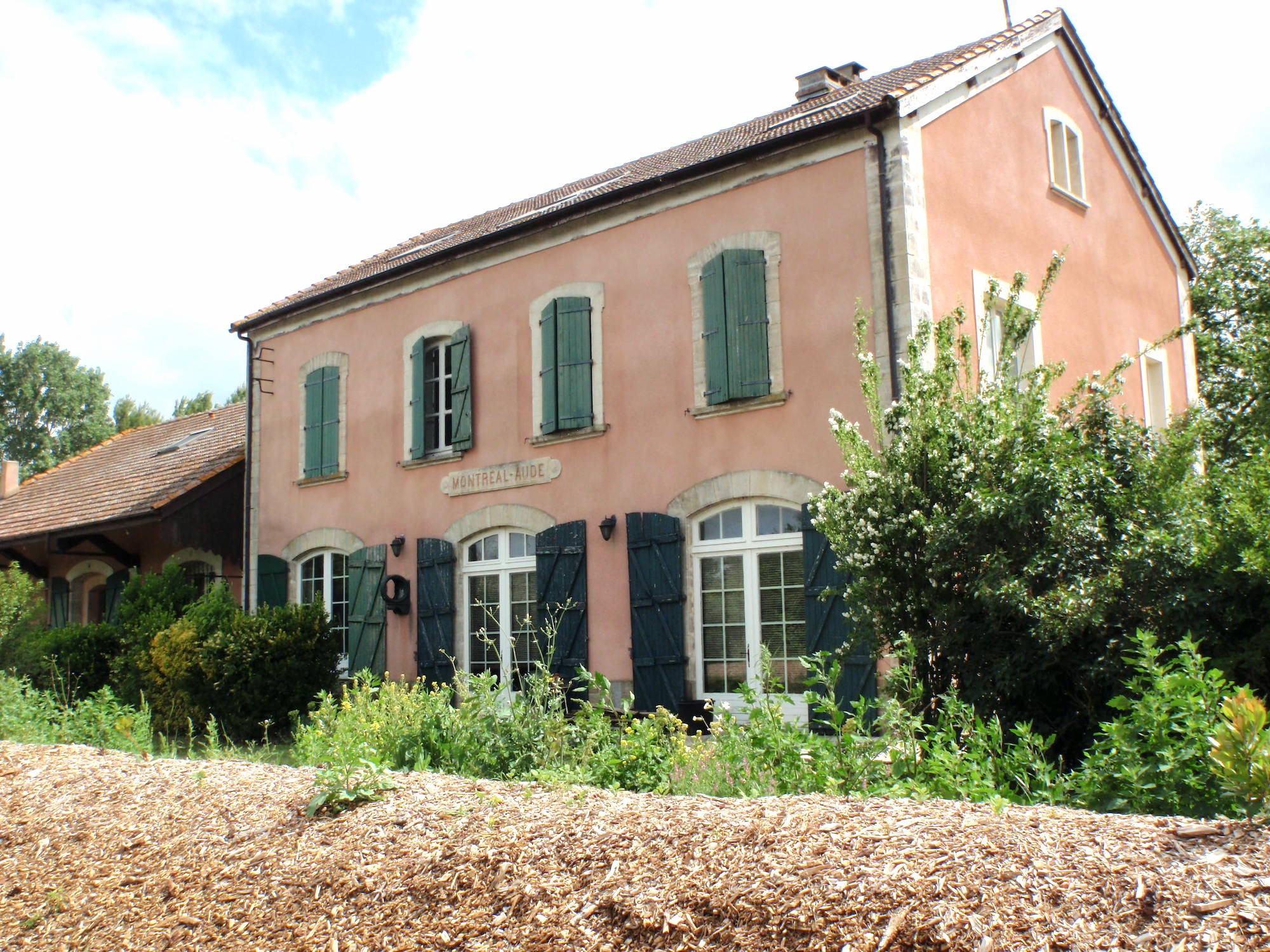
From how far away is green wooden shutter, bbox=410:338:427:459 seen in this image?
45.5 ft

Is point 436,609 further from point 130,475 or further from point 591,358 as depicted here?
point 130,475

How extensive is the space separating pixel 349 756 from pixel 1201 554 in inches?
155

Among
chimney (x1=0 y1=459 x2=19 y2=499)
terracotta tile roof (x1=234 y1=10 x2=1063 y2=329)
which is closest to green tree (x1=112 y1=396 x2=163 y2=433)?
chimney (x1=0 y1=459 x2=19 y2=499)

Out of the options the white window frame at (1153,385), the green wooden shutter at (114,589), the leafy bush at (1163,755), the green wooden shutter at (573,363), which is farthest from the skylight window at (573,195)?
the leafy bush at (1163,755)

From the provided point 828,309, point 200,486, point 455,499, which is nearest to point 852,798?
point 828,309

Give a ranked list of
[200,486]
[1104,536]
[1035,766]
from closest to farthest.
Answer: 1. [1035,766]
2. [1104,536]
3. [200,486]

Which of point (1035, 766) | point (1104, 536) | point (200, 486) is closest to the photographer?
point (1035, 766)

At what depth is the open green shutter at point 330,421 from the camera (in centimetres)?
1490

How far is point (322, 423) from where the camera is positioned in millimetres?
15188

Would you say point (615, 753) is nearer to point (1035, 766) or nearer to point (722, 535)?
point (1035, 766)

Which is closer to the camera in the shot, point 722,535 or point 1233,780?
point 1233,780

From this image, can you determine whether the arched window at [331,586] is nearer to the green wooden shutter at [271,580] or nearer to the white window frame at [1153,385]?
the green wooden shutter at [271,580]

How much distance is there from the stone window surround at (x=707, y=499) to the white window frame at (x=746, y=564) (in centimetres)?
1

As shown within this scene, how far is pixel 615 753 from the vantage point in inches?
200
